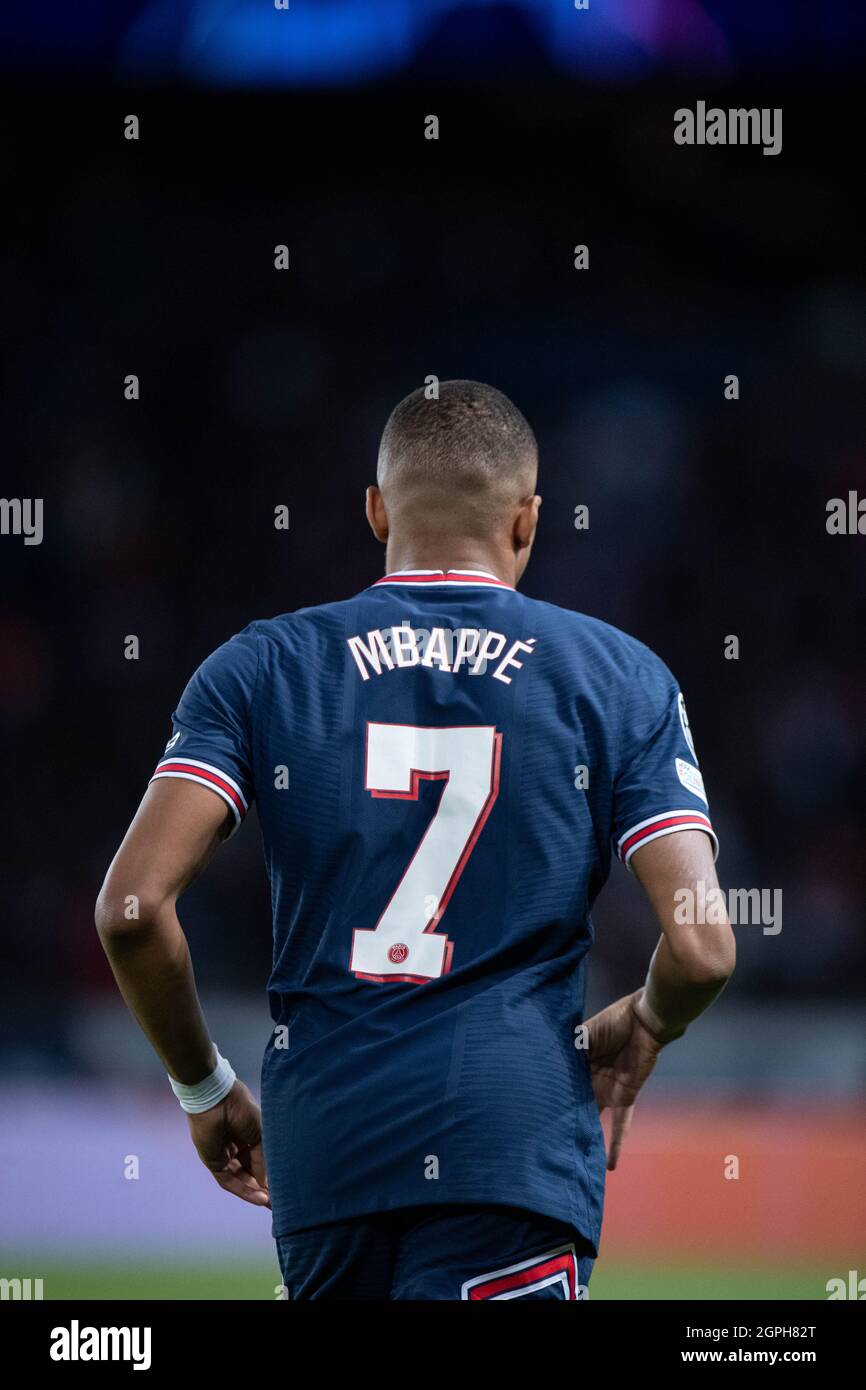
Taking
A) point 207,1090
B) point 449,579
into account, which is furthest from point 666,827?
point 207,1090

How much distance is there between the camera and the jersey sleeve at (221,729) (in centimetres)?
218

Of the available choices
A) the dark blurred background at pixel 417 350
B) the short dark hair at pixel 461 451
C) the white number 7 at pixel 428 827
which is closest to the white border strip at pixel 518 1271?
the white number 7 at pixel 428 827

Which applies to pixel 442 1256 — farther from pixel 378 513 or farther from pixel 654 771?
pixel 378 513

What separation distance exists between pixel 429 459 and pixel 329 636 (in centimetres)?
34

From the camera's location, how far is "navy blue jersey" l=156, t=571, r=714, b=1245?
208 centimetres

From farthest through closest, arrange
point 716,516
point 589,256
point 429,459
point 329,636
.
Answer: point 589,256, point 716,516, point 429,459, point 329,636

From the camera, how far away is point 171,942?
2182 millimetres

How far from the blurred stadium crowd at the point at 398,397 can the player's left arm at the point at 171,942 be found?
6437mm

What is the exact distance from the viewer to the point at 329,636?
229cm

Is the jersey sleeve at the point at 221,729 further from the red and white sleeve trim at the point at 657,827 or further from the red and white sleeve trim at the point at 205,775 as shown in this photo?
the red and white sleeve trim at the point at 657,827

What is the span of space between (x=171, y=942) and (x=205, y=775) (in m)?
0.23

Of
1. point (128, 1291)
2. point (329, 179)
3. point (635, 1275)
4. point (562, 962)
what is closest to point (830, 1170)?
Result: point (635, 1275)

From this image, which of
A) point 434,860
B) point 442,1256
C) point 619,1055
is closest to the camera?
point 442,1256

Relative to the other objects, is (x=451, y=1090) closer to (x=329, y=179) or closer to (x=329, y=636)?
(x=329, y=636)
